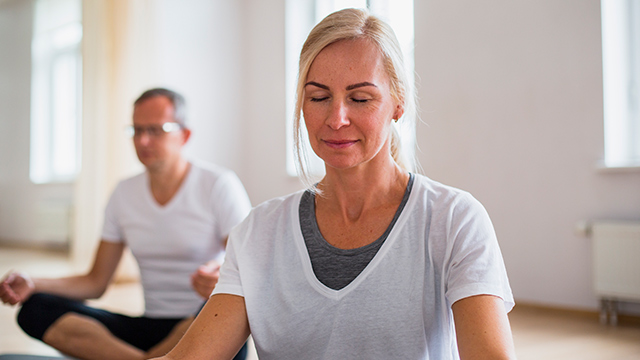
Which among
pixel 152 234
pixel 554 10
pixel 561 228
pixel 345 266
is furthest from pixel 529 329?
pixel 345 266

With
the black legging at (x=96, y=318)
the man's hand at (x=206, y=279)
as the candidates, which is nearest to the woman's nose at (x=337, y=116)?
the man's hand at (x=206, y=279)

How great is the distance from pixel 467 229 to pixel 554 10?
9.28 feet

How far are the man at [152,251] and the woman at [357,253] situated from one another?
2.40 feet

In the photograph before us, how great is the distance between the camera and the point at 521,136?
3404 mm

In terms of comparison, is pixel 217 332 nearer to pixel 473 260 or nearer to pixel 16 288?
pixel 473 260

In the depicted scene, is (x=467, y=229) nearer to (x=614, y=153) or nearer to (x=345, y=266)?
(x=345, y=266)

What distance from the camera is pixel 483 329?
2.65 ft

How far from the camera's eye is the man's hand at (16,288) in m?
1.72

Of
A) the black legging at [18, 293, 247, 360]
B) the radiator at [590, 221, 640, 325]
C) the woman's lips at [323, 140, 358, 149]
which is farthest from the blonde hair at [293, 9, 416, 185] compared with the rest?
the radiator at [590, 221, 640, 325]

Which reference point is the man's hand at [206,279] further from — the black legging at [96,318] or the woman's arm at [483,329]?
the woman's arm at [483,329]

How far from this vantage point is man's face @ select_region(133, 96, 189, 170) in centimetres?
198

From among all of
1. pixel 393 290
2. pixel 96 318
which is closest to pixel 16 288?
pixel 96 318

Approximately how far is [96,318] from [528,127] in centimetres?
270

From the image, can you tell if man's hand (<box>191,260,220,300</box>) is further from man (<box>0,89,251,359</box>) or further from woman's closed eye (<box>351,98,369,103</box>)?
woman's closed eye (<box>351,98,369,103</box>)
